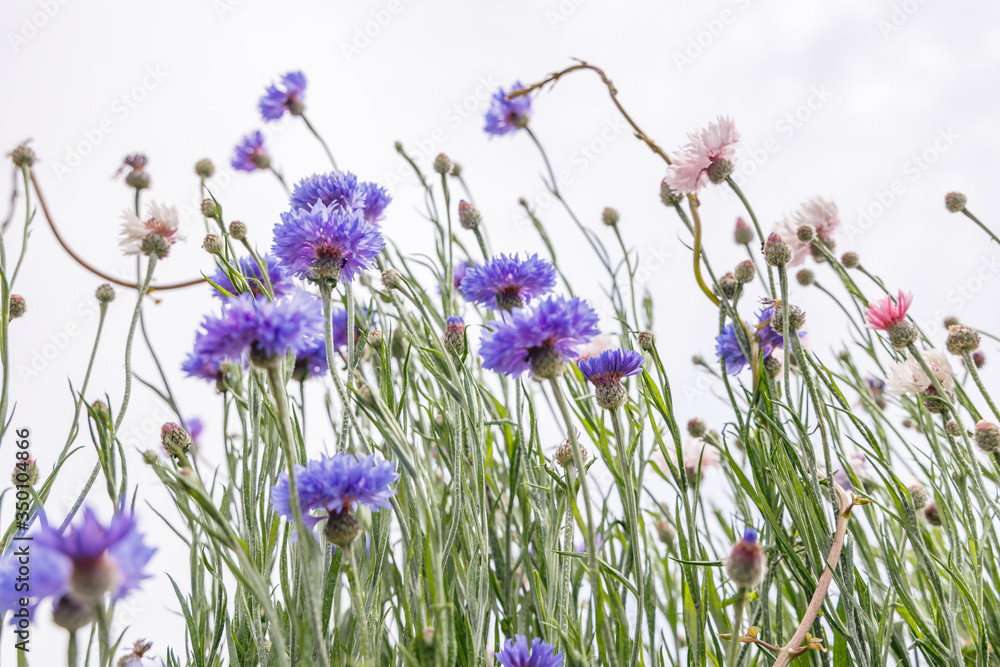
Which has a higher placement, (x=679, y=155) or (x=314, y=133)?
(x=314, y=133)

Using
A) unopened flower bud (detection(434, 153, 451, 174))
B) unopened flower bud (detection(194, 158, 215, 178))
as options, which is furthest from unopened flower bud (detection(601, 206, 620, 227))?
unopened flower bud (detection(194, 158, 215, 178))

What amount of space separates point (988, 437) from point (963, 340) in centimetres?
20

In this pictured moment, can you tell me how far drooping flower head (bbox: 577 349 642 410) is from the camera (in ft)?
2.29

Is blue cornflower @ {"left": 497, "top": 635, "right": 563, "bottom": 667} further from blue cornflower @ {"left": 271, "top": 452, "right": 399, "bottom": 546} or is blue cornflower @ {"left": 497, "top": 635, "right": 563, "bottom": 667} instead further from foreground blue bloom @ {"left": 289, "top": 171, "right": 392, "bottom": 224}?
foreground blue bloom @ {"left": 289, "top": 171, "right": 392, "bottom": 224}

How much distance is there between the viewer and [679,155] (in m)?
0.93

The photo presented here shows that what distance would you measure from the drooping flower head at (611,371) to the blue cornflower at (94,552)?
1.57ft

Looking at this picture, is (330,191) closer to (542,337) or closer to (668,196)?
(542,337)

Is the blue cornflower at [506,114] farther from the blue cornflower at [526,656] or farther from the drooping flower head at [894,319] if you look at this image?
the blue cornflower at [526,656]

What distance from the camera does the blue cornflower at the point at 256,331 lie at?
0.43 m

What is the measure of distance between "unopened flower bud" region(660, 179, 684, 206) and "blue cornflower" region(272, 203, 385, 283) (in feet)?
1.80

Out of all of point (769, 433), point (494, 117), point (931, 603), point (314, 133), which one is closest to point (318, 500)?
point (769, 433)

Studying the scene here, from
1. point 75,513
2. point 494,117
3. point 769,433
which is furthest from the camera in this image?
point 494,117

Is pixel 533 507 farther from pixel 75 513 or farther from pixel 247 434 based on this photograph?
pixel 75 513

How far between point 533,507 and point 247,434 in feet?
1.17
